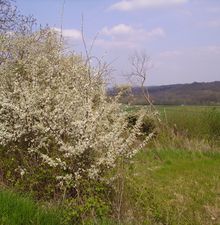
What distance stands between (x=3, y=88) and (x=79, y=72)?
1.57 metres

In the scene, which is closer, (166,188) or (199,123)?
(166,188)

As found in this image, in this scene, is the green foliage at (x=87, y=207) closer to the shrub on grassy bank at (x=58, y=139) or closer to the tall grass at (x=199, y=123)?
the shrub on grassy bank at (x=58, y=139)

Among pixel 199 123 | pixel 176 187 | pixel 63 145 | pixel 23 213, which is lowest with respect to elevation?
pixel 176 187

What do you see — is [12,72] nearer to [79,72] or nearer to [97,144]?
[79,72]

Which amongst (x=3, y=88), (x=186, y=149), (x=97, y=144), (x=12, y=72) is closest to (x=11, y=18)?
(x=12, y=72)

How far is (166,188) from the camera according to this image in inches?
332

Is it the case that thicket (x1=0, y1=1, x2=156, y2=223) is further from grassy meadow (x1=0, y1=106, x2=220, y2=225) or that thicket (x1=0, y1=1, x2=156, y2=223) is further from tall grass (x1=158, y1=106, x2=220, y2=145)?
tall grass (x1=158, y1=106, x2=220, y2=145)

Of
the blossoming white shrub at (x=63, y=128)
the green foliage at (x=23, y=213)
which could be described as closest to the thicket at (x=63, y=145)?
the blossoming white shrub at (x=63, y=128)

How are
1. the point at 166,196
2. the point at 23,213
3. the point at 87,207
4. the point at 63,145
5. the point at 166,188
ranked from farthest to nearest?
the point at 166,188 < the point at 166,196 < the point at 63,145 < the point at 87,207 < the point at 23,213

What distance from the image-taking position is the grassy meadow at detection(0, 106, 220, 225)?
5.35 m

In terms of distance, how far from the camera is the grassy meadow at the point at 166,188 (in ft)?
17.5

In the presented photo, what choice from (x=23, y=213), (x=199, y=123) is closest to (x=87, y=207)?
(x=23, y=213)

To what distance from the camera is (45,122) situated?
273 inches

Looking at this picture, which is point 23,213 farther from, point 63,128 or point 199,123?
point 199,123
